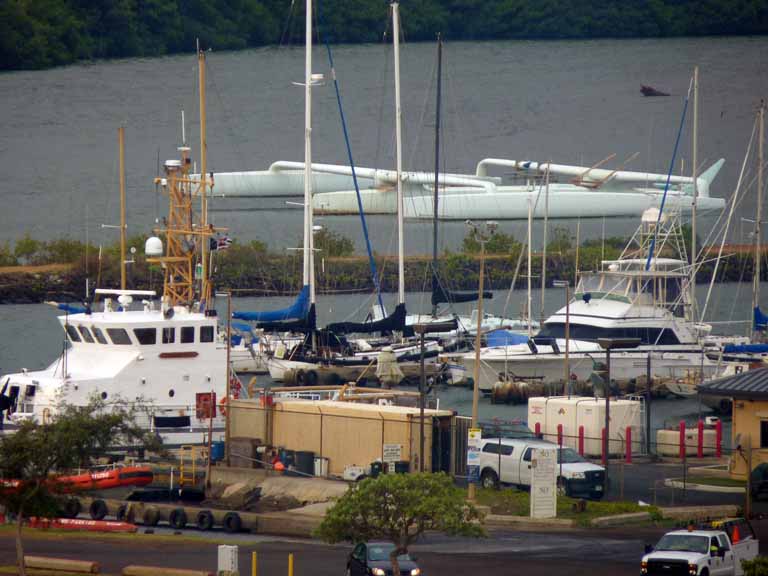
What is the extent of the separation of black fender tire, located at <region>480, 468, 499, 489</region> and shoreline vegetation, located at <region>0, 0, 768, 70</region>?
99.5m

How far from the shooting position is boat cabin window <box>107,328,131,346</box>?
3581 cm

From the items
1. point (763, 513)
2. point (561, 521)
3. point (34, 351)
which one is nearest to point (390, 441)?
point (561, 521)

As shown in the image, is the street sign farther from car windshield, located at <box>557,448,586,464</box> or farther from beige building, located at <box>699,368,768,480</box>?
beige building, located at <box>699,368,768,480</box>

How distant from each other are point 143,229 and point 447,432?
7796cm

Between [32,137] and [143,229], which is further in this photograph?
[32,137]

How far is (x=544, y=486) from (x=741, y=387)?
6649 mm

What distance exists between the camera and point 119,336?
118ft

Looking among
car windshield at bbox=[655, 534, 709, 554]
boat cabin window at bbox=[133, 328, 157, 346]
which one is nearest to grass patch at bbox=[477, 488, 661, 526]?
car windshield at bbox=[655, 534, 709, 554]

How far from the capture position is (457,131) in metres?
152

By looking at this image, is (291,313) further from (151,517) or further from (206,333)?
(151,517)

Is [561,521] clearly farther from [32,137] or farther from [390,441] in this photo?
[32,137]

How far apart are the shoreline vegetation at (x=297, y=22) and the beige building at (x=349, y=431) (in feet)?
314

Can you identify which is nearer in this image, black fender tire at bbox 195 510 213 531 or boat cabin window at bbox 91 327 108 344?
black fender tire at bbox 195 510 213 531

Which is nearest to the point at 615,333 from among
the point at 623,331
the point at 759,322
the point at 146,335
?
the point at 623,331
